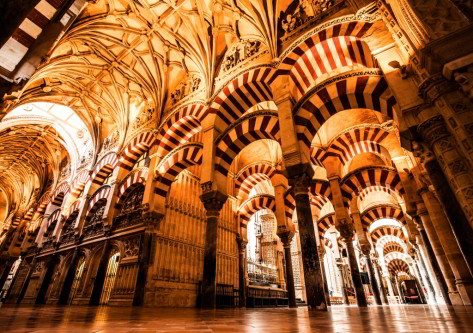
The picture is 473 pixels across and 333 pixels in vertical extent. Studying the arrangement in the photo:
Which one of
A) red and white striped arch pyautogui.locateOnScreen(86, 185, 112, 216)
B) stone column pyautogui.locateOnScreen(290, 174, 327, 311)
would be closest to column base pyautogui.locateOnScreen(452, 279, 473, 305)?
stone column pyautogui.locateOnScreen(290, 174, 327, 311)

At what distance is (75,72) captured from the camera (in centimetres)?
1109

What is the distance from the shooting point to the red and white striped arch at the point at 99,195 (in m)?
11.1

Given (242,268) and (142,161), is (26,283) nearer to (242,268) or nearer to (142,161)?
(142,161)

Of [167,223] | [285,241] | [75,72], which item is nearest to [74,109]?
[75,72]

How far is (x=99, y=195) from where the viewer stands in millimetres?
11516

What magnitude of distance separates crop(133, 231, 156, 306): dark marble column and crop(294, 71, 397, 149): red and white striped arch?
627cm

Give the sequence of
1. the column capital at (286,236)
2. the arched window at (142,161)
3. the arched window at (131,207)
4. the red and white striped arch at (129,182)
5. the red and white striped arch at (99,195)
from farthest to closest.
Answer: the red and white striped arch at (99,195) < the arched window at (142,161) < the red and white striped arch at (129,182) < the arched window at (131,207) < the column capital at (286,236)

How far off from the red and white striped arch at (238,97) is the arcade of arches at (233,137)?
54 millimetres

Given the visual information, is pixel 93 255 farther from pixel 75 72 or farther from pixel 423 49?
pixel 423 49

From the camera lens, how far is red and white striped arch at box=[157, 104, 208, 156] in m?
9.50

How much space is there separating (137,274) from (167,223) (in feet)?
6.46

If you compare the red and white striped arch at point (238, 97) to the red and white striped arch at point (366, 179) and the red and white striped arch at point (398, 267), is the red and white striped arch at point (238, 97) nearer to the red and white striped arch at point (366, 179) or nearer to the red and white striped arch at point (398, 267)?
the red and white striped arch at point (366, 179)

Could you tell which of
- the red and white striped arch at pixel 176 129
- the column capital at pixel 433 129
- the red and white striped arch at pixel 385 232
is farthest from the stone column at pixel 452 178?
the red and white striped arch at pixel 385 232

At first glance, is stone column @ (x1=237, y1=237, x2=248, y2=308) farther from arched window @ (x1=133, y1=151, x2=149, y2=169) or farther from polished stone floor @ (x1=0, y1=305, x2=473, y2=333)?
polished stone floor @ (x1=0, y1=305, x2=473, y2=333)
